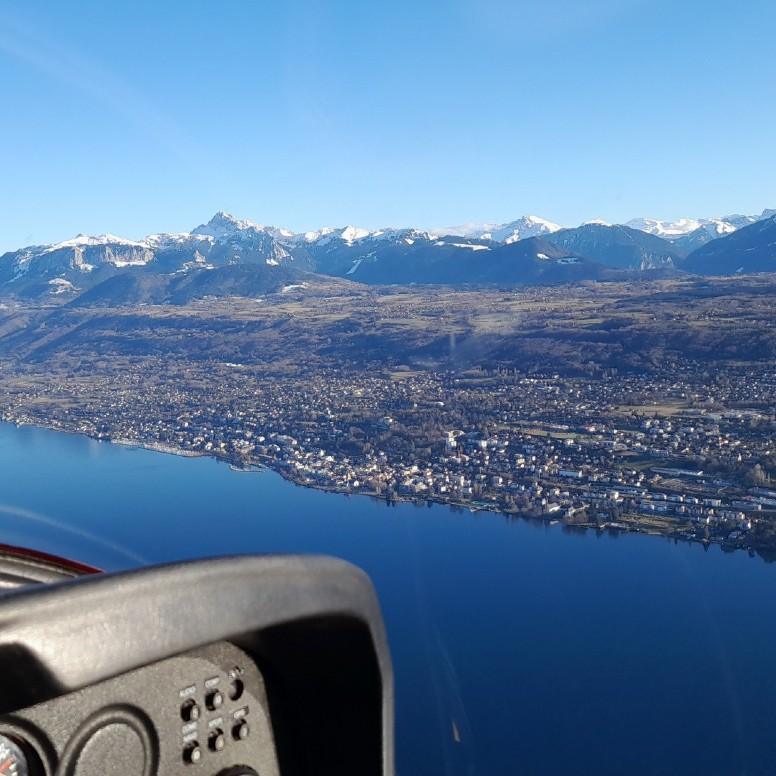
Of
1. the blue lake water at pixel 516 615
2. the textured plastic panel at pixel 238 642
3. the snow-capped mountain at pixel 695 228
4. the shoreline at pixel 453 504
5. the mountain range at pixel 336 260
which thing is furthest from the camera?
the snow-capped mountain at pixel 695 228

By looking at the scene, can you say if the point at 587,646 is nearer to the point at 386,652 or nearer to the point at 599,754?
the point at 599,754

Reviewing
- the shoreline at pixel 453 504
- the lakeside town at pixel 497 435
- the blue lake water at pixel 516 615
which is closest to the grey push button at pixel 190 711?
the blue lake water at pixel 516 615

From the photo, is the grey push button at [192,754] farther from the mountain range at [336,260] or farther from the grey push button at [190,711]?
the mountain range at [336,260]

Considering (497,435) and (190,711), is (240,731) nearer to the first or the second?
(190,711)

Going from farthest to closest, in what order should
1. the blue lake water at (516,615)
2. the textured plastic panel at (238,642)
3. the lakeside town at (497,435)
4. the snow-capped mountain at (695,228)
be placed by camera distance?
1. the snow-capped mountain at (695,228)
2. the lakeside town at (497,435)
3. the blue lake water at (516,615)
4. the textured plastic panel at (238,642)

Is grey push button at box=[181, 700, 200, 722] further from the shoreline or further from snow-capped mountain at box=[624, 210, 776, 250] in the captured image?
snow-capped mountain at box=[624, 210, 776, 250]

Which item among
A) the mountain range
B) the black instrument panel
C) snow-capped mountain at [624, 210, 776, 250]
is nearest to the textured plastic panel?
the black instrument panel

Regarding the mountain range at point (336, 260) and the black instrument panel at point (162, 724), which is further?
the mountain range at point (336, 260)

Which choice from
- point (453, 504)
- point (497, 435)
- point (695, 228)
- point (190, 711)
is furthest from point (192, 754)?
point (695, 228)
